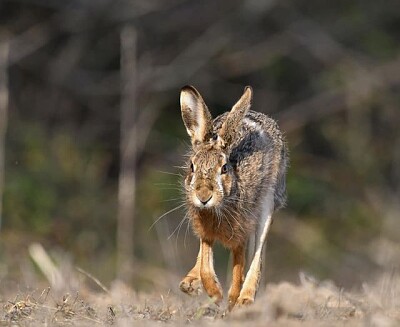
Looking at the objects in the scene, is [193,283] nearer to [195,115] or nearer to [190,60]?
[195,115]

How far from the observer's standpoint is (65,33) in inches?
698

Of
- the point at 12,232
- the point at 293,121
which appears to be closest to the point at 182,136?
the point at 293,121

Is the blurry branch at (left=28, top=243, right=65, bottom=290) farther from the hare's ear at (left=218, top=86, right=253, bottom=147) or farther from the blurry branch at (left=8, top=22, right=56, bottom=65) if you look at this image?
the blurry branch at (left=8, top=22, right=56, bottom=65)

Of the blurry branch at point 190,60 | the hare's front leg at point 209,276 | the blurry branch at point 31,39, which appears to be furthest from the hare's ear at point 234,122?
the blurry branch at point 190,60

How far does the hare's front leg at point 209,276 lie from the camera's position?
7.64 meters

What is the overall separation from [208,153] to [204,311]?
1.05m

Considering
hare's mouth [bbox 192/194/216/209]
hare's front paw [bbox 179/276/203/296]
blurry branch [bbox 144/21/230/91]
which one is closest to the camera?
hare's mouth [bbox 192/194/216/209]

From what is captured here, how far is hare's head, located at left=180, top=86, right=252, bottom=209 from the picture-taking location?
7.38 meters

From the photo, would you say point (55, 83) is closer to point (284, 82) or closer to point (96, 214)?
point (96, 214)

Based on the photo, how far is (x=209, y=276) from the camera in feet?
25.3

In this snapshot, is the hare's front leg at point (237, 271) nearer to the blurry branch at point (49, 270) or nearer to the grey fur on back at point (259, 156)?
the grey fur on back at point (259, 156)

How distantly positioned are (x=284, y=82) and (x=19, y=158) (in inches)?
207

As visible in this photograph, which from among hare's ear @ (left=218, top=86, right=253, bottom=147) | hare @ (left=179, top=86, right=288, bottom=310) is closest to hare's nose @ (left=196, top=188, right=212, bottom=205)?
hare @ (left=179, top=86, right=288, bottom=310)

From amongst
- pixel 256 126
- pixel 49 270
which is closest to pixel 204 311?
pixel 256 126
